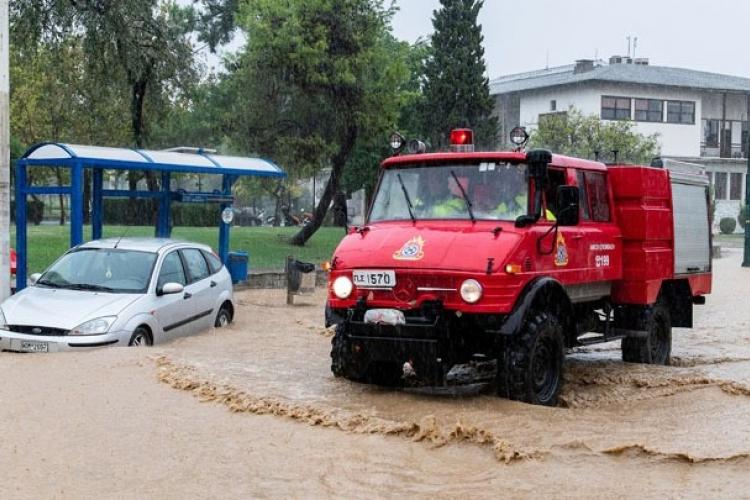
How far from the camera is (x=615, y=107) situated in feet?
196

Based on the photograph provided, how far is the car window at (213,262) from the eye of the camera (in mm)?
14398

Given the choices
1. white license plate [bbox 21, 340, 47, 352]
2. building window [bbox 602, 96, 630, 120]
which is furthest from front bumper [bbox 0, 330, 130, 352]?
building window [bbox 602, 96, 630, 120]

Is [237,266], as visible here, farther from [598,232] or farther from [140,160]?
[598,232]

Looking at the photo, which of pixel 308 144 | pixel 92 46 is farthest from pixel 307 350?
pixel 308 144

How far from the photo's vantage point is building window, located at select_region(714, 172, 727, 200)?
2594 inches

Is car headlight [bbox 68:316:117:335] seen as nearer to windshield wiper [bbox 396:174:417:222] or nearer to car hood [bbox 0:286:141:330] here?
car hood [bbox 0:286:141:330]

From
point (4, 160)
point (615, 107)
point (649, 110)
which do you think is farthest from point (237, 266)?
point (649, 110)

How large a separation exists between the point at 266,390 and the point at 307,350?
3287mm

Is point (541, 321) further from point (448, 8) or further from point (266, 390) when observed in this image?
point (448, 8)

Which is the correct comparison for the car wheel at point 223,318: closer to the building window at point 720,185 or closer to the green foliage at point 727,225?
the green foliage at point 727,225

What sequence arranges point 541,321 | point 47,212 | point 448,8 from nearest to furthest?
1. point 541,321
2. point 448,8
3. point 47,212

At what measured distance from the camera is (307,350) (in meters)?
13.3

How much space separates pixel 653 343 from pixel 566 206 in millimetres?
3740

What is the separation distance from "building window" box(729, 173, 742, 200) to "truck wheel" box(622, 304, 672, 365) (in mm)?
56604
